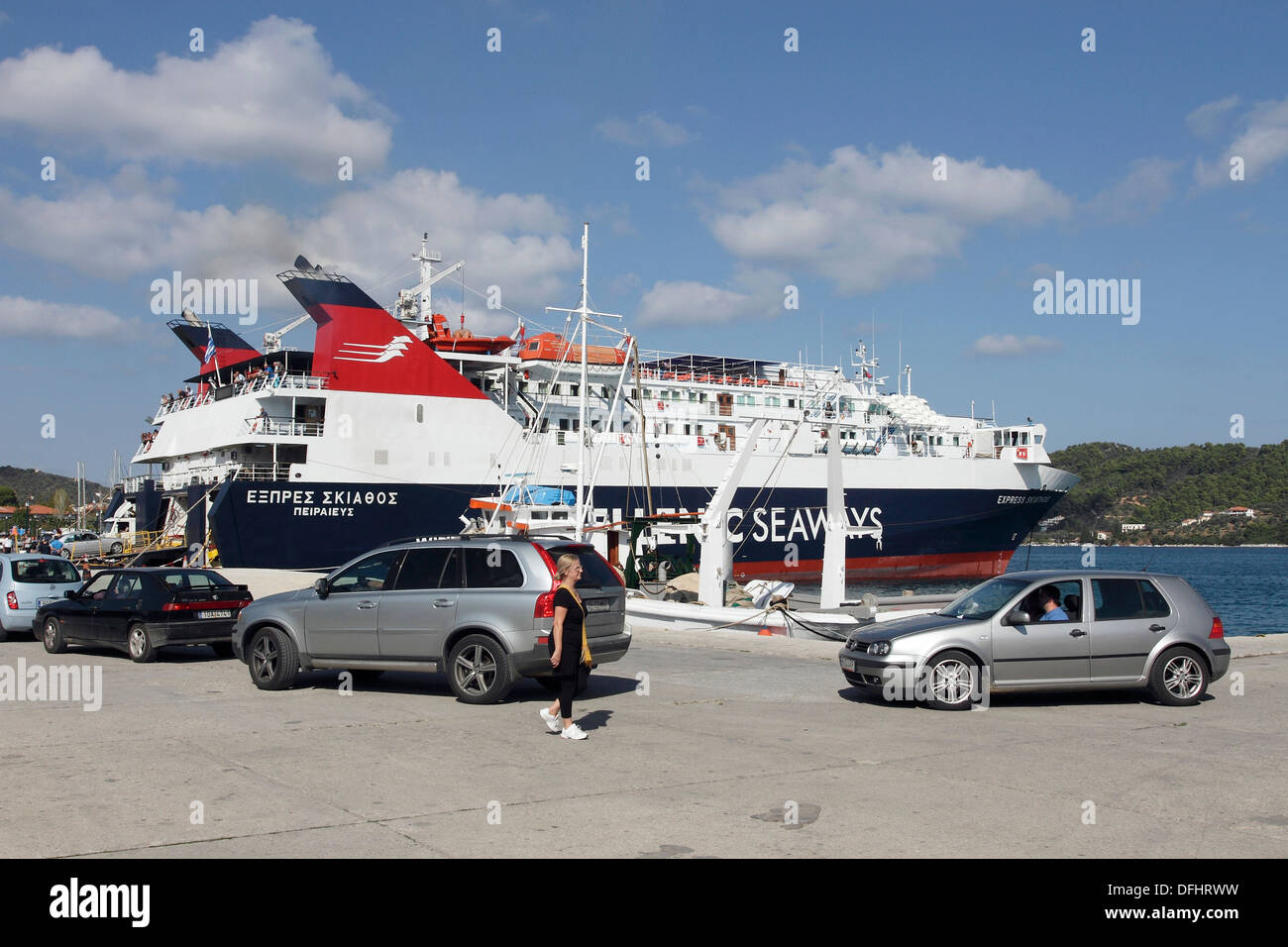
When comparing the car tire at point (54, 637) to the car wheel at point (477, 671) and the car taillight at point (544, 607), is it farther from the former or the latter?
the car taillight at point (544, 607)

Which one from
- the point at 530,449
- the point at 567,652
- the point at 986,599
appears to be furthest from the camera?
the point at 530,449

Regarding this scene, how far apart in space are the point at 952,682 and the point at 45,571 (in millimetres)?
14824

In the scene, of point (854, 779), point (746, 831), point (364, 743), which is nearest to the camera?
point (746, 831)

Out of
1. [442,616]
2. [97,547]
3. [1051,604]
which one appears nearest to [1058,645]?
[1051,604]

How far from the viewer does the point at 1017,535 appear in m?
52.2

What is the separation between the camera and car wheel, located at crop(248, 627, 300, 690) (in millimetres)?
11125

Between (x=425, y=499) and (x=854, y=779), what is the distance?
3226cm

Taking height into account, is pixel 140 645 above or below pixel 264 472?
below

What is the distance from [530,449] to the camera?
1565 inches

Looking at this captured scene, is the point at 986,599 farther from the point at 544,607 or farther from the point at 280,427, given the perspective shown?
the point at 280,427

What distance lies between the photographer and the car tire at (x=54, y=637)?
14.9m

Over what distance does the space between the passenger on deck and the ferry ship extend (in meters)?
15.6
